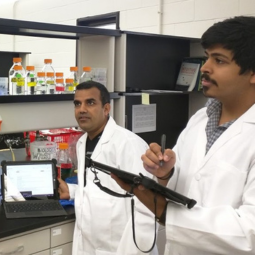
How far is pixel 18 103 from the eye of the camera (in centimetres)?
196

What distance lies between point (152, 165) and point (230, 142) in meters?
0.25

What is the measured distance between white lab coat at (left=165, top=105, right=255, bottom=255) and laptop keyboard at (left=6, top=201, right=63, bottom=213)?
2.66 ft

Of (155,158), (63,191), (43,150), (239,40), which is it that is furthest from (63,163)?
(239,40)

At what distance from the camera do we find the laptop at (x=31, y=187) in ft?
6.20

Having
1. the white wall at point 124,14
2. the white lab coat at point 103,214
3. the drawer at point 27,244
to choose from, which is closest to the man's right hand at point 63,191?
the white lab coat at point 103,214

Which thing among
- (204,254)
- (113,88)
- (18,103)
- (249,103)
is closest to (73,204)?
(18,103)

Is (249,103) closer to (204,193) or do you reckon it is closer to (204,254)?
(204,193)

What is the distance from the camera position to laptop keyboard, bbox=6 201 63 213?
1851mm

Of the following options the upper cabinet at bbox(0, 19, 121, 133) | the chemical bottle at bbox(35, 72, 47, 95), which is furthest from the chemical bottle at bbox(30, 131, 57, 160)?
the chemical bottle at bbox(35, 72, 47, 95)

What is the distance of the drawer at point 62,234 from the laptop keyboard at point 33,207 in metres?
0.10

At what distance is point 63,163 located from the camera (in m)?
2.35

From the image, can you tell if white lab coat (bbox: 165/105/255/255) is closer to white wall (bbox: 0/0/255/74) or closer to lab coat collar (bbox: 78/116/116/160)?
lab coat collar (bbox: 78/116/116/160)

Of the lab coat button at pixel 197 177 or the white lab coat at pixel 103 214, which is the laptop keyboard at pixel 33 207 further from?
the lab coat button at pixel 197 177

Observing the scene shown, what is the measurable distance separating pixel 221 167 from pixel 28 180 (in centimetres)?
120
